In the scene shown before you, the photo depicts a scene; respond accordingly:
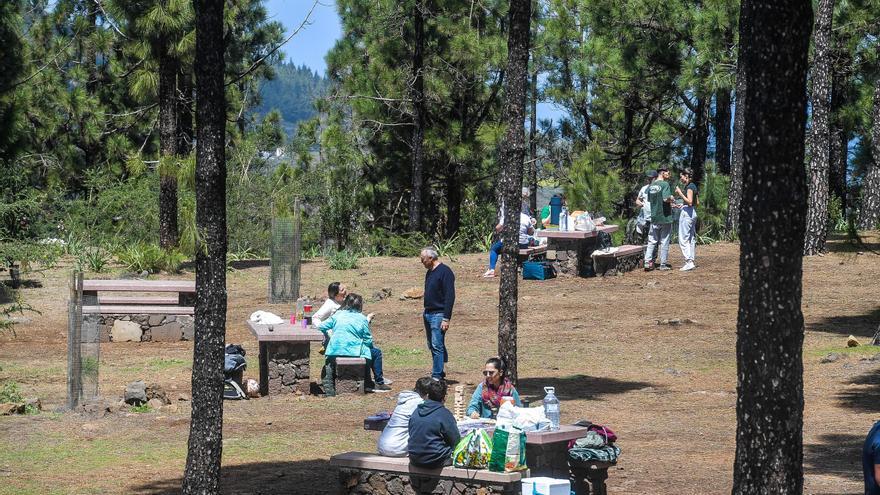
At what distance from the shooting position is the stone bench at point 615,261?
78.9 feet

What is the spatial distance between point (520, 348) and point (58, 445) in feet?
25.4

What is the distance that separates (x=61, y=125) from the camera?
40.7 meters

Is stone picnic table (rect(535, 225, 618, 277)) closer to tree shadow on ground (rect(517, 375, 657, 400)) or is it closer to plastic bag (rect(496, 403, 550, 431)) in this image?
tree shadow on ground (rect(517, 375, 657, 400))

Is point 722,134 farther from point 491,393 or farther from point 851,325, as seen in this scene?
point 491,393

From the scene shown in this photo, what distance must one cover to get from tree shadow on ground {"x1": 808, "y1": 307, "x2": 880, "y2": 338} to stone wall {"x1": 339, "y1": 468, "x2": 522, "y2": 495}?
10.3 m

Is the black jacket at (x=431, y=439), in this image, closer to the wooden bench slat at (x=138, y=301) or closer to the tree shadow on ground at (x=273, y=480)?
the tree shadow on ground at (x=273, y=480)

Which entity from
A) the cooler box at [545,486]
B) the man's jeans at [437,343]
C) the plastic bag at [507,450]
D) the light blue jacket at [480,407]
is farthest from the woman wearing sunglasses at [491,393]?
the man's jeans at [437,343]

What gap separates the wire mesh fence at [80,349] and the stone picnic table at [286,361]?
6.41 feet

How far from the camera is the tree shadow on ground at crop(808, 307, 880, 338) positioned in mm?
18406

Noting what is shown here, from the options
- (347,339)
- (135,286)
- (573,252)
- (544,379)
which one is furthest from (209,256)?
(573,252)

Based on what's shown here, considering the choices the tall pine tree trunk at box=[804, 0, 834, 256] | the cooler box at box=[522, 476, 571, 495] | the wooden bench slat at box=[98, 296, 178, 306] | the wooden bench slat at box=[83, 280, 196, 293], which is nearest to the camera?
the cooler box at box=[522, 476, 571, 495]

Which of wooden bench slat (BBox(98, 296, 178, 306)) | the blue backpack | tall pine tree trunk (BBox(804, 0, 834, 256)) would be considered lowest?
wooden bench slat (BBox(98, 296, 178, 306))

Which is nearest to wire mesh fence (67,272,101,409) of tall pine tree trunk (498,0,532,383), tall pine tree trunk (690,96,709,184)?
tall pine tree trunk (498,0,532,383)

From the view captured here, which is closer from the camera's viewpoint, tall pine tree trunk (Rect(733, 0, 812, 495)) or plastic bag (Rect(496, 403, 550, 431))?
tall pine tree trunk (Rect(733, 0, 812, 495))
